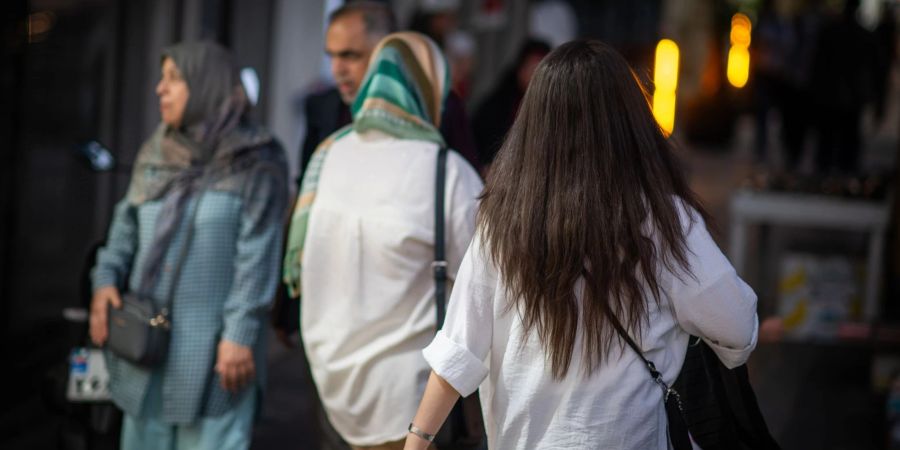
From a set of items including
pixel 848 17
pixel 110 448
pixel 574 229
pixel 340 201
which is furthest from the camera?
pixel 848 17

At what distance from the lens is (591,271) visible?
276cm

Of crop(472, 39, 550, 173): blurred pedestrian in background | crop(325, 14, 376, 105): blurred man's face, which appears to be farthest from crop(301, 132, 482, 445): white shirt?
crop(472, 39, 550, 173): blurred pedestrian in background

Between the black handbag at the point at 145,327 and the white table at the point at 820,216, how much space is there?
17.2ft

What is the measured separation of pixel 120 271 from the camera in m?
4.17

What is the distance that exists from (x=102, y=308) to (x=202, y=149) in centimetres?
59

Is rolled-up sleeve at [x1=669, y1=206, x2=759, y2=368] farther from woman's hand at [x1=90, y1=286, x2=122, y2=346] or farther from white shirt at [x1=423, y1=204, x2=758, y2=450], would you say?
woman's hand at [x1=90, y1=286, x2=122, y2=346]

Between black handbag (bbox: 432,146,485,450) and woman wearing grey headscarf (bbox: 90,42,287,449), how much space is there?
65cm

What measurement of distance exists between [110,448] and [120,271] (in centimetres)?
61

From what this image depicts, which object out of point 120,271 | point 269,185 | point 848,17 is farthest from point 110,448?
point 848,17

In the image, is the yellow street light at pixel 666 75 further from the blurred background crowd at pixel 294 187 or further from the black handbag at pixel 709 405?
the black handbag at pixel 709 405

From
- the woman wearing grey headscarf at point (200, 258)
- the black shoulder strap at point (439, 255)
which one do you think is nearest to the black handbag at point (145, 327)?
the woman wearing grey headscarf at point (200, 258)

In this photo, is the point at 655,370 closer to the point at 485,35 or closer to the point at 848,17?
the point at 848,17

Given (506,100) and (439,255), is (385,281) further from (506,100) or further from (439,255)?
(506,100)

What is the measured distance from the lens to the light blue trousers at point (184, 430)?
4.04 metres
